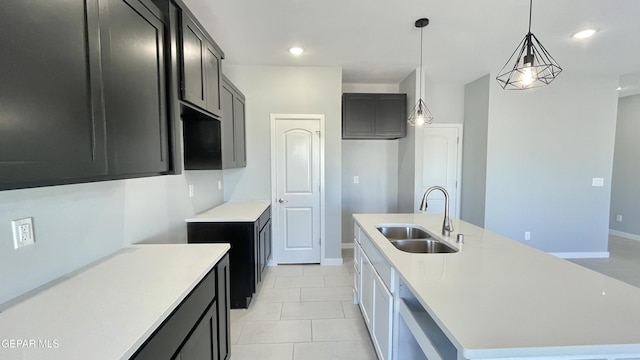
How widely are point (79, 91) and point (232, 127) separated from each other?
2024 mm

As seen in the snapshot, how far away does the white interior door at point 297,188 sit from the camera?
12.1 feet

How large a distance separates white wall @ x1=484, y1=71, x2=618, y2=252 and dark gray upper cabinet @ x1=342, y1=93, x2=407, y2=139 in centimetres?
128

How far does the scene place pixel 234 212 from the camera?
290 centimetres

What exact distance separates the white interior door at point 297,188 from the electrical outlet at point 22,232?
2661 millimetres

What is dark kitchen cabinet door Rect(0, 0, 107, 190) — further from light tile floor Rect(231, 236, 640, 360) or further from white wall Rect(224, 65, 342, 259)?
white wall Rect(224, 65, 342, 259)

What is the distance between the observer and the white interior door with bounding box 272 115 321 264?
368 centimetres

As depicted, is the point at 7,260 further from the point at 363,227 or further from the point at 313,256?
the point at 313,256

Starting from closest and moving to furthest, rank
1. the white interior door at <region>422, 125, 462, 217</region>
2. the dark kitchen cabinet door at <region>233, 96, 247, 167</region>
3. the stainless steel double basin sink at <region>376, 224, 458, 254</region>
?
the stainless steel double basin sink at <region>376, 224, 458, 254</region>, the dark kitchen cabinet door at <region>233, 96, 247, 167</region>, the white interior door at <region>422, 125, 462, 217</region>

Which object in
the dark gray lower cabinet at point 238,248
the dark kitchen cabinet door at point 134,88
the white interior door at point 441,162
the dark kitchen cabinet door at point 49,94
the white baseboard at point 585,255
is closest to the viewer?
the dark kitchen cabinet door at point 49,94

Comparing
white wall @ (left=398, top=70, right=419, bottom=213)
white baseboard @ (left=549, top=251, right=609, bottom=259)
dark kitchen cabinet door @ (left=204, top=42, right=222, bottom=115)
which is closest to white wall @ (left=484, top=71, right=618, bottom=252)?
white baseboard @ (left=549, top=251, right=609, bottom=259)

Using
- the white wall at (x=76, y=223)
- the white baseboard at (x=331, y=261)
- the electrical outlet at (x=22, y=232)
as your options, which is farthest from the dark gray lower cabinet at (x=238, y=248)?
the electrical outlet at (x=22, y=232)

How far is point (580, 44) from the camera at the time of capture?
9.61ft

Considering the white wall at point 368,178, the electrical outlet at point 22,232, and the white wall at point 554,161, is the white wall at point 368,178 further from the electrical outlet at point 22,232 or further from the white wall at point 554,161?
the electrical outlet at point 22,232

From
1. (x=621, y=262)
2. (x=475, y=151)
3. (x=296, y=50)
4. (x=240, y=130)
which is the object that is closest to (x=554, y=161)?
(x=475, y=151)
